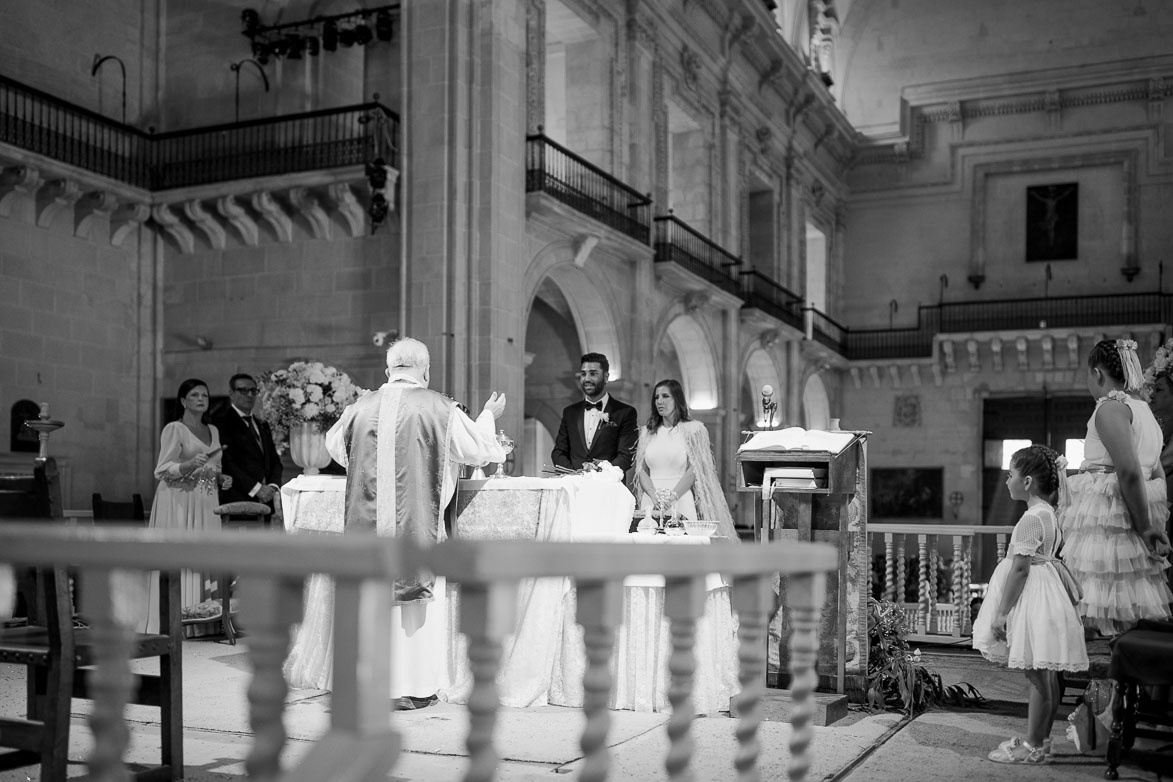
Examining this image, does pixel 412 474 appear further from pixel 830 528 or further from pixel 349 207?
pixel 349 207

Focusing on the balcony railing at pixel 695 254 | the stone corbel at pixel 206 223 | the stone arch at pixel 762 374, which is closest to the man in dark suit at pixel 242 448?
the stone corbel at pixel 206 223

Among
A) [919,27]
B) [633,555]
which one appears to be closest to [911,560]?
[919,27]

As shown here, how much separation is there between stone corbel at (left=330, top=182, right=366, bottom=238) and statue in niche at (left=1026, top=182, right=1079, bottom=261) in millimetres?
18044

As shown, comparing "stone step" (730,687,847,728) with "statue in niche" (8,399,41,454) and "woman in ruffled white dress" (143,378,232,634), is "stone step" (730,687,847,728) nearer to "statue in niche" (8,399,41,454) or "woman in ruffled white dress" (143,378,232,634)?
"woman in ruffled white dress" (143,378,232,634)

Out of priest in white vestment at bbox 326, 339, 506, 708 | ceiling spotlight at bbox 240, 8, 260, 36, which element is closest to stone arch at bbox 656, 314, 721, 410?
ceiling spotlight at bbox 240, 8, 260, 36

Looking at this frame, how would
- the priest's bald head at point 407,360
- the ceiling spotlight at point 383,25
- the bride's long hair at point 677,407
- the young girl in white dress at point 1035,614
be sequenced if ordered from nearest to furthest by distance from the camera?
the young girl in white dress at point 1035,614 → the priest's bald head at point 407,360 → the bride's long hair at point 677,407 → the ceiling spotlight at point 383,25

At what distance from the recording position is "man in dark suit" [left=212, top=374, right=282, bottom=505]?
26.7 ft

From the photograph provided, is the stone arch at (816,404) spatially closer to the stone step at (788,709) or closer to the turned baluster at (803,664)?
the stone step at (788,709)

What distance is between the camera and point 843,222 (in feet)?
91.5

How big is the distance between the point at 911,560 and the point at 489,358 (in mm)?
8301

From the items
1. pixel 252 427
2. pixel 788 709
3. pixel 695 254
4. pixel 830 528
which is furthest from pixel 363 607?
pixel 695 254

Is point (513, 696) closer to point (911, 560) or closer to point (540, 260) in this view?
point (540, 260)

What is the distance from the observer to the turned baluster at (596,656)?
6.30ft

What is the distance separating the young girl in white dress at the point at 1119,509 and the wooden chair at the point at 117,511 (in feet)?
18.1
